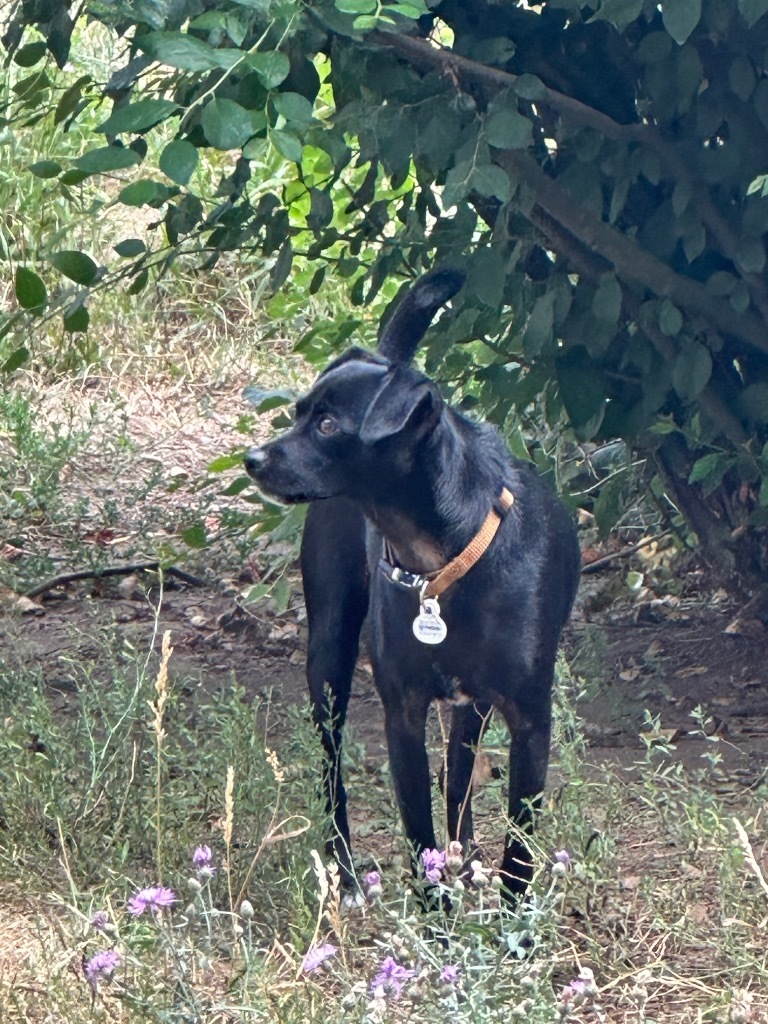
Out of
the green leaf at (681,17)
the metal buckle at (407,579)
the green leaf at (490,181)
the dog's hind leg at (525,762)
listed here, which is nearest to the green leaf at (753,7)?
the green leaf at (681,17)

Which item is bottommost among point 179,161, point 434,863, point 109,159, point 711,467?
point 711,467

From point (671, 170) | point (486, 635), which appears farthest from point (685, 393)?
point (486, 635)

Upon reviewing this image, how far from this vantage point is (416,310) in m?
3.32

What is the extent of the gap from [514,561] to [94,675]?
2201mm

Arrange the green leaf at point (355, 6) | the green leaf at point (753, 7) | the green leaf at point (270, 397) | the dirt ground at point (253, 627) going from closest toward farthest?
the green leaf at point (355, 6)
the green leaf at point (753, 7)
the green leaf at point (270, 397)
the dirt ground at point (253, 627)

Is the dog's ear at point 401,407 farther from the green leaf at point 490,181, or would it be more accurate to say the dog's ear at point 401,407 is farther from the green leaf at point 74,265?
the green leaf at point 74,265

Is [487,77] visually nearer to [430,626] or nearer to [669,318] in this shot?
[669,318]

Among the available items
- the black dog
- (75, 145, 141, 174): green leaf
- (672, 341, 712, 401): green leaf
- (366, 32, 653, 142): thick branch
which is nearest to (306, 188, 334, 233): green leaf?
(366, 32, 653, 142): thick branch

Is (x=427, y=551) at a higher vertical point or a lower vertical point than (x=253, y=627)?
higher

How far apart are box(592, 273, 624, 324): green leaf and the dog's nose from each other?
1193 mm

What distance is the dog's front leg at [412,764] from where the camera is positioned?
11.0ft

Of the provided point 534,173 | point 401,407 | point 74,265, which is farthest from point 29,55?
point 401,407

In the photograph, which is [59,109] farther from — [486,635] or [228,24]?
[486,635]

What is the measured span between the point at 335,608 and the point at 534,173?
1.19m
